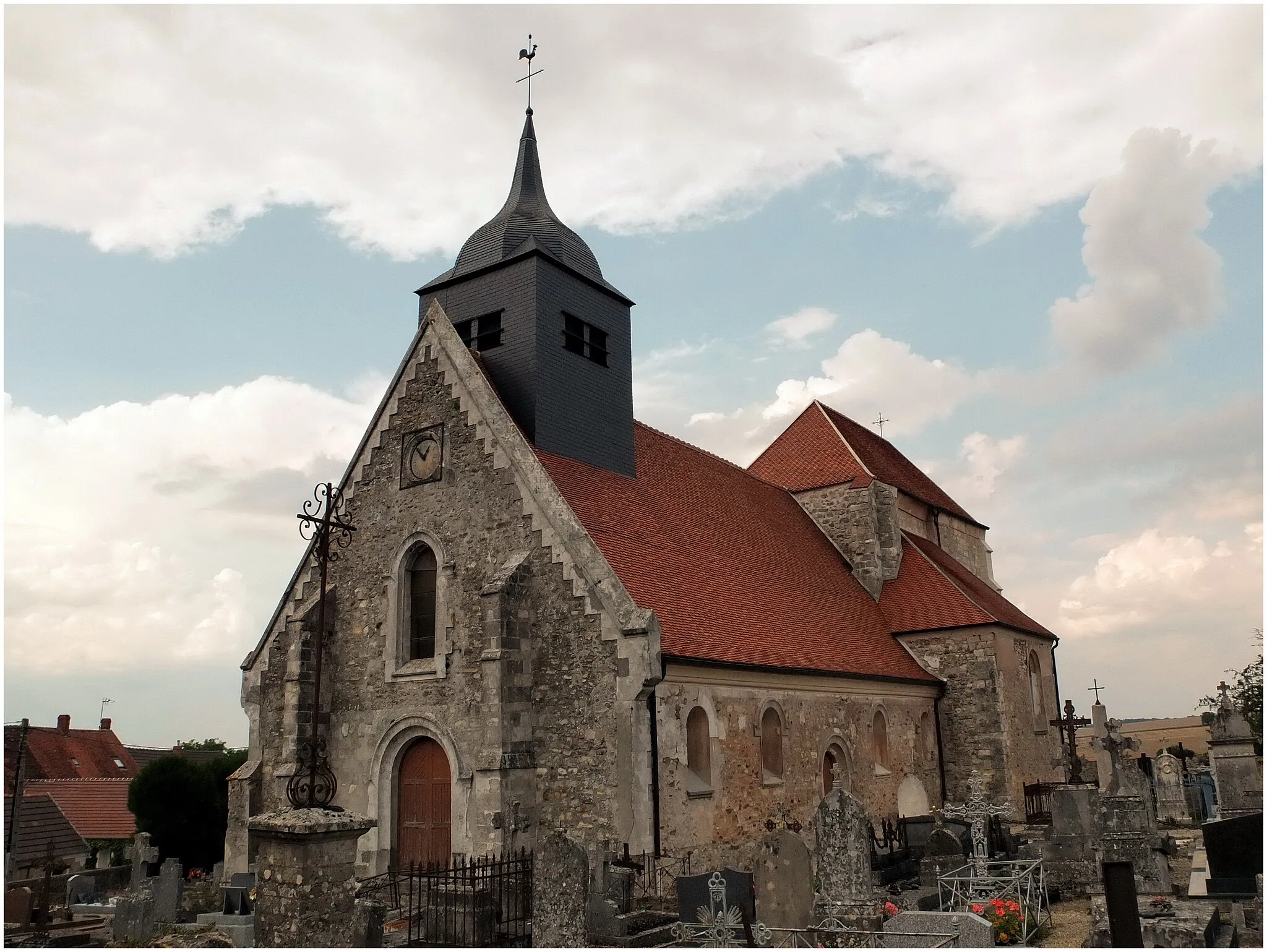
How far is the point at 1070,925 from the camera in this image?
12898 millimetres

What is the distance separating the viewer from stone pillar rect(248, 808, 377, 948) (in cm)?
954

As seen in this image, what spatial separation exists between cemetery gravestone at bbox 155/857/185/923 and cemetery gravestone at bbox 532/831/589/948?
726 centimetres

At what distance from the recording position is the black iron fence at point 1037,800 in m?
22.9

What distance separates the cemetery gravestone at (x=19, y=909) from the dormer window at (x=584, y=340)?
42.6 ft

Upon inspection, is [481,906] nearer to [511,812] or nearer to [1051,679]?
[511,812]

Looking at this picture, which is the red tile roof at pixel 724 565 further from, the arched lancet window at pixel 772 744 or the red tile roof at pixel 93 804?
the red tile roof at pixel 93 804

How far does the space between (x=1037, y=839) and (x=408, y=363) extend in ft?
49.6

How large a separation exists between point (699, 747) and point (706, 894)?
411 centimetres

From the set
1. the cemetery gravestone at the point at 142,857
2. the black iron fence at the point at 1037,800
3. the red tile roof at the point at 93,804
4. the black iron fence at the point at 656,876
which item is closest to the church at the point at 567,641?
the black iron fence at the point at 656,876

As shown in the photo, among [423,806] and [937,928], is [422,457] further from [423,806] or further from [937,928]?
[937,928]

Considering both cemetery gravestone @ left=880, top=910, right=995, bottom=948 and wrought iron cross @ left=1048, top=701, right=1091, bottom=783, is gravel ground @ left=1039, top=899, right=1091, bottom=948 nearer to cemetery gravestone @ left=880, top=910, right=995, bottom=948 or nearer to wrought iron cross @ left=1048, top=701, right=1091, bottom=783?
cemetery gravestone @ left=880, top=910, right=995, bottom=948

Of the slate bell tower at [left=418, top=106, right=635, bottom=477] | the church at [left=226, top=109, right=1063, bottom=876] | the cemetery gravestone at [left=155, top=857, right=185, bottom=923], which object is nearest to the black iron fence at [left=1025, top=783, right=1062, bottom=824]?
the church at [left=226, top=109, right=1063, bottom=876]

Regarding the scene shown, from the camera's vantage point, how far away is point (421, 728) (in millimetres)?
16734

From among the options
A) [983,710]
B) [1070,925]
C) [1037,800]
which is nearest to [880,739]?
[983,710]
